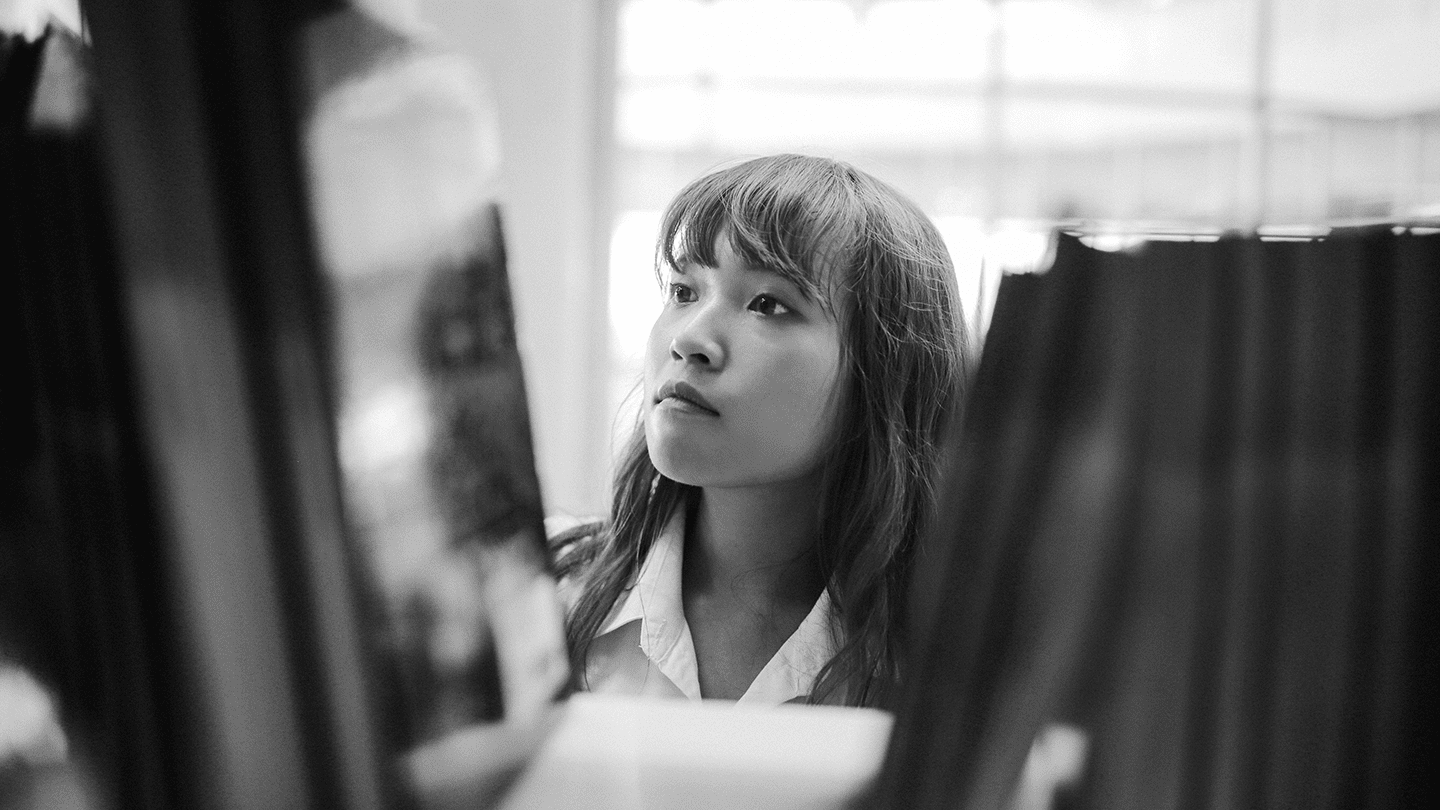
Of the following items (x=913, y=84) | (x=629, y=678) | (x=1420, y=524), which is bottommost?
(x=629, y=678)

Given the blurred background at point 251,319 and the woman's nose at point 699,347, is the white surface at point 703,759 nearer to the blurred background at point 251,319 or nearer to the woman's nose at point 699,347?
the blurred background at point 251,319

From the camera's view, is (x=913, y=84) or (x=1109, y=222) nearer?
(x=1109, y=222)

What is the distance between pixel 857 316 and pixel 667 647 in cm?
18

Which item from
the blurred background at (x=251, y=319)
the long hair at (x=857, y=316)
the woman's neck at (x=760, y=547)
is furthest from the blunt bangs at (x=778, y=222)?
the blurred background at (x=251, y=319)

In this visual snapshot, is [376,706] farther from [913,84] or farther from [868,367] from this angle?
[913,84]

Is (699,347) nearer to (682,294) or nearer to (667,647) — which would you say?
(682,294)

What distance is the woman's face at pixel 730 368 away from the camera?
0.44 meters

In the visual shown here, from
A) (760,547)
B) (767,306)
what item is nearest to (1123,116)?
(767,306)

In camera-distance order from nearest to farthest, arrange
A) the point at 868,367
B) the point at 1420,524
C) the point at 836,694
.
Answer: the point at 1420,524, the point at 836,694, the point at 868,367

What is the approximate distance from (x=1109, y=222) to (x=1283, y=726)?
11 centimetres

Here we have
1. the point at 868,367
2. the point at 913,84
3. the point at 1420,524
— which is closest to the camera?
the point at 1420,524

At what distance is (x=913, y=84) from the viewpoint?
2.21 ft

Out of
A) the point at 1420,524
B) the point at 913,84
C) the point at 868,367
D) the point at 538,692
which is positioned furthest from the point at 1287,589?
the point at 913,84

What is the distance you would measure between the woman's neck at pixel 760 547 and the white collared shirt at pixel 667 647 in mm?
20
